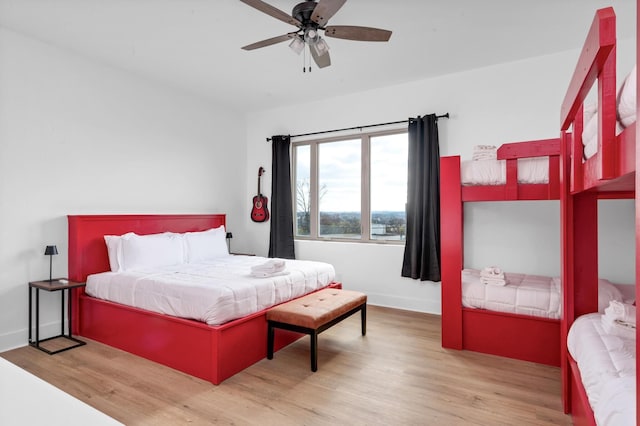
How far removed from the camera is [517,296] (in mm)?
2750

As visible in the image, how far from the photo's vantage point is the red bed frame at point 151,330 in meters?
2.45

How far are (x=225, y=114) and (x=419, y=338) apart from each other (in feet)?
13.2

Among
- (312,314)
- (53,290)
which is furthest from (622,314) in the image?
(53,290)

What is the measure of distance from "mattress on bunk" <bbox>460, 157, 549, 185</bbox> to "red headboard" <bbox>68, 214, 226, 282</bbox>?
11.0 feet

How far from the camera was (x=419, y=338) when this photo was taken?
3.24 meters

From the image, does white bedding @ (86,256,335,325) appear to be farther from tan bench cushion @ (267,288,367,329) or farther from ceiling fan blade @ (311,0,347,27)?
ceiling fan blade @ (311,0,347,27)

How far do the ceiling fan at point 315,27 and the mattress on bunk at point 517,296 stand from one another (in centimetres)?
211

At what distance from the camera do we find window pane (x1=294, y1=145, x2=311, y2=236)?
512 cm

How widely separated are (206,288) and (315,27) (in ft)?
6.65

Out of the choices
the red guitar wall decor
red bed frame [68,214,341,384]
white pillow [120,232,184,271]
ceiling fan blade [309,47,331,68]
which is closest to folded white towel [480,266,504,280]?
red bed frame [68,214,341,384]

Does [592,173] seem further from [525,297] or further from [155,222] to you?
[155,222]

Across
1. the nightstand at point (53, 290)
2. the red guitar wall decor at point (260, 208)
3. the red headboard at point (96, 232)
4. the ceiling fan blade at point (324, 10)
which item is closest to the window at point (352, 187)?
the red guitar wall decor at point (260, 208)

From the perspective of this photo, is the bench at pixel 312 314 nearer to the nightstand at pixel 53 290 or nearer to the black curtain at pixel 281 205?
the nightstand at pixel 53 290

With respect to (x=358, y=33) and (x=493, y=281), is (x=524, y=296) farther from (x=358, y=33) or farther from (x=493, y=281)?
(x=358, y=33)
